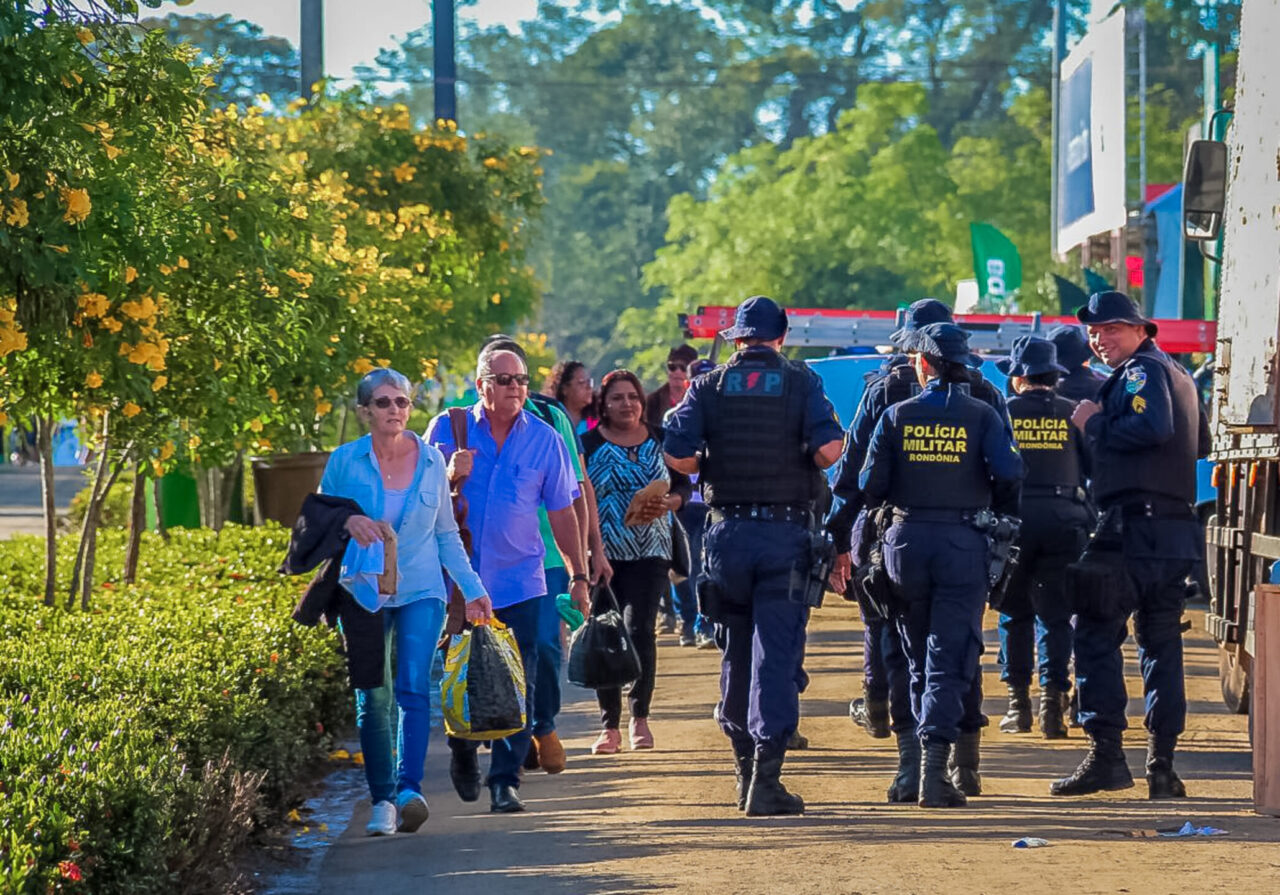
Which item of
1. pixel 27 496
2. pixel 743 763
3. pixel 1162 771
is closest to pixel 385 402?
pixel 743 763

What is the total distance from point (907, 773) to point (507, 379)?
7.15 feet

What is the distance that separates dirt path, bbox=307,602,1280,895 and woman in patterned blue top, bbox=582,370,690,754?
243mm

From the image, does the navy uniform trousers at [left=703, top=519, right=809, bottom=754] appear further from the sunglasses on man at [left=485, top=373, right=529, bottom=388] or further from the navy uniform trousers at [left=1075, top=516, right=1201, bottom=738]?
the navy uniform trousers at [left=1075, top=516, right=1201, bottom=738]

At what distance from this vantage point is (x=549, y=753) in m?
10.0

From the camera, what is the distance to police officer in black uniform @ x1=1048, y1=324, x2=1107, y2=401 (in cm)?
1146

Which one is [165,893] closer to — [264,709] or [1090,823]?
[264,709]

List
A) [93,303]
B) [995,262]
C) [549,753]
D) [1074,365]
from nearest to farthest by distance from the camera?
[93,303] → [549,753] → [1074,365] → [995,262]

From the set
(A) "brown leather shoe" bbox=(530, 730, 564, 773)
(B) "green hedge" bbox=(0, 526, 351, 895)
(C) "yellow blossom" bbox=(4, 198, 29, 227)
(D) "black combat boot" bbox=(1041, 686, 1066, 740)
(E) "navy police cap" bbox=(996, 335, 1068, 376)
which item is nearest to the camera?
(B) "green hedge" bbox=(0, 526, 351, 895)

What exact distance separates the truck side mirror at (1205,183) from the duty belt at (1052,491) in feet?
4.17

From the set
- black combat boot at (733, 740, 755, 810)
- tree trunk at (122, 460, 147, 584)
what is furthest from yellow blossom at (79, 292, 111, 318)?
tree trunk at (122, 460, 147, 584)

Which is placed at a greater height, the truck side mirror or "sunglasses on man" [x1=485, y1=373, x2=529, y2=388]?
the truck side mirror

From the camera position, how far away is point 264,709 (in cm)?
893

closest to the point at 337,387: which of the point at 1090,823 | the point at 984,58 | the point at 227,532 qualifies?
the point at 227,532

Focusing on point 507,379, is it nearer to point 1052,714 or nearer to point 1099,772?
point 1099,772
